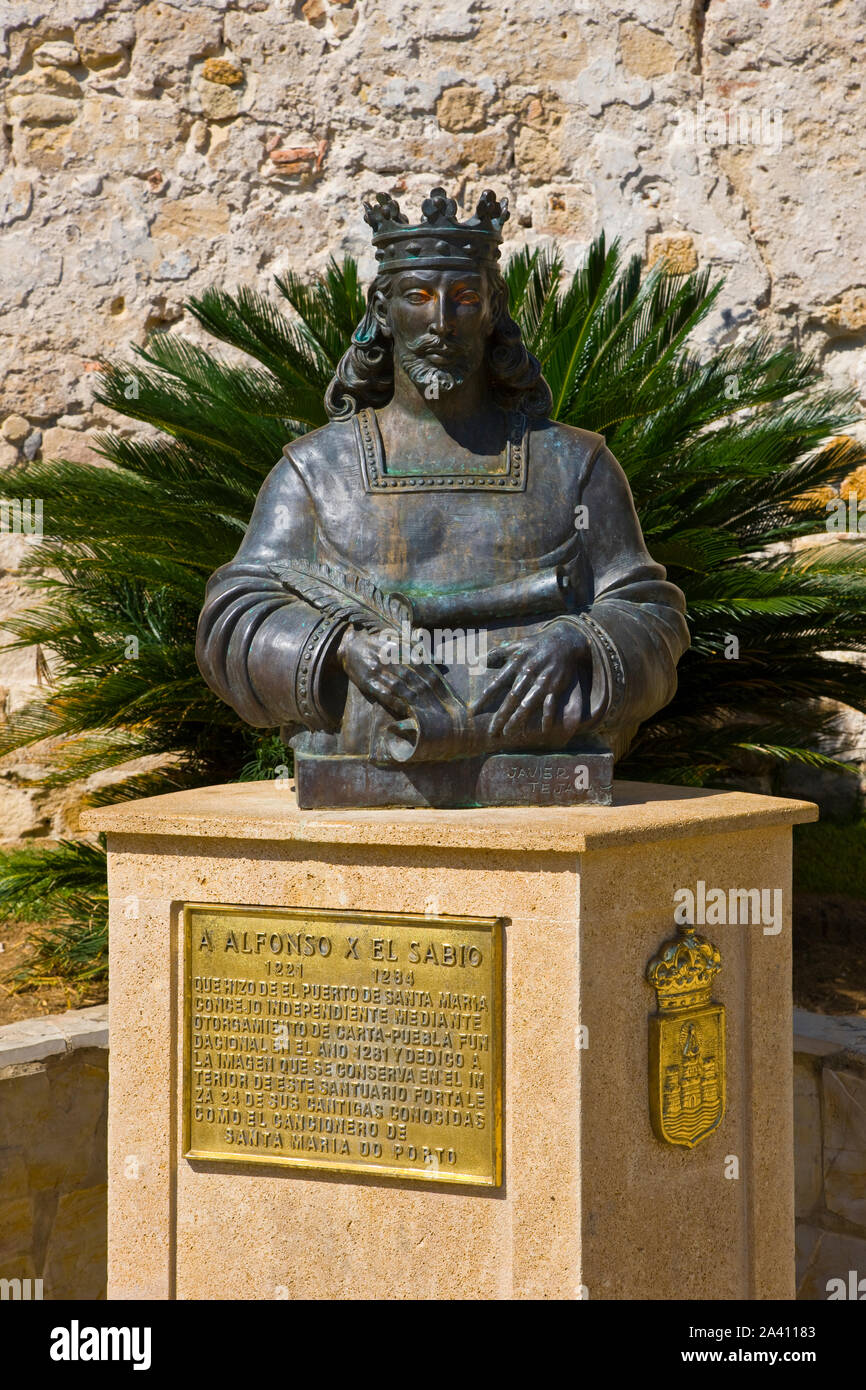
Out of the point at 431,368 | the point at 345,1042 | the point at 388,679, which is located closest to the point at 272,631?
the point at 388,679

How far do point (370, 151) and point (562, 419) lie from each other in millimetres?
2736

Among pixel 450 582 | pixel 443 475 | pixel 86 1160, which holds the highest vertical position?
pixel 443 475

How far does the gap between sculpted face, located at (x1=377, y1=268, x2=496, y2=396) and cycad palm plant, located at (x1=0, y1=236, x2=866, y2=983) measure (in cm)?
145

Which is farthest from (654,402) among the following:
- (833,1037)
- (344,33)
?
(344,33)

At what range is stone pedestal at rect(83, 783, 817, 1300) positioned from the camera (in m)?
2.71

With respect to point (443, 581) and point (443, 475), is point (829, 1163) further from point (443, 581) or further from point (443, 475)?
point (443, 475)

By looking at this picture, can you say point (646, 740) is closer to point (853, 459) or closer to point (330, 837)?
point (853, 459)

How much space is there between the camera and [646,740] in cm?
502

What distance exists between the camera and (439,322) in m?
3.05

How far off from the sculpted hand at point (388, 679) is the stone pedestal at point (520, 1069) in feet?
0.77

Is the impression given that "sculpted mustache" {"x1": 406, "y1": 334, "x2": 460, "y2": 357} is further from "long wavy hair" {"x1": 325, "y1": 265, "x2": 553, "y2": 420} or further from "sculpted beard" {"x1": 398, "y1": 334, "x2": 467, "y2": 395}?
"long wavy hair" {"x1": 325, "y1": 265, "x2": 553, "y2": 420}

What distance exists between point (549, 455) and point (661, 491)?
1601 millimetres

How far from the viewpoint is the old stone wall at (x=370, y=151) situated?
6.44 meters

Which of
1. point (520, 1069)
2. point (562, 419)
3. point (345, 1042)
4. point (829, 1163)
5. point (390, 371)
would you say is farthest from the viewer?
point (562, 419)
